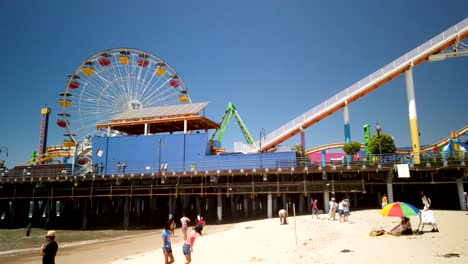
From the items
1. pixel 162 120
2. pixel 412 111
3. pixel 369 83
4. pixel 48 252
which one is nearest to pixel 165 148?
pixel 162 120

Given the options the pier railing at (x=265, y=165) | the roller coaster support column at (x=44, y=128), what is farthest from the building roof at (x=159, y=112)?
the roller coaster support column at (x=44, y=128)

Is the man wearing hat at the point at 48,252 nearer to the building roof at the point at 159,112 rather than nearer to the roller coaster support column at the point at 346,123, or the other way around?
the building roof at the point at 159,112

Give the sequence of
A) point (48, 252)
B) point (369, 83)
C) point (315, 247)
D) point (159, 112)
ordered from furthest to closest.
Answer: point (159, 112), point (369, 83), point (315, 247), point (48, 252)

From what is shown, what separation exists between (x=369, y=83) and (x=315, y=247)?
1082 inches

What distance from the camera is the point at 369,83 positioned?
36.9m

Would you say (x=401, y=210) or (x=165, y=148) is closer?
(x=401, y=210)

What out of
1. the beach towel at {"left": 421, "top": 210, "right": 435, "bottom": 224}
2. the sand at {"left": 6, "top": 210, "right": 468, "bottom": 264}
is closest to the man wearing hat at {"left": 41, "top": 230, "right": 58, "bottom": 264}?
the sand at {"left": 6, "top": 210, "right": 468, "bottom": 264}

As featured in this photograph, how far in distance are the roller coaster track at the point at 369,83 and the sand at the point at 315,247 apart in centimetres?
1739

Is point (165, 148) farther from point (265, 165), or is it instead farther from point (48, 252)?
point (48, 252)

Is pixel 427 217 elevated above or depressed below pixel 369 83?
below

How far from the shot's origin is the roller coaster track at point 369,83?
3456 cm

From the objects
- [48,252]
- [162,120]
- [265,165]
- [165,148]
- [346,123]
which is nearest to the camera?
[48,252]

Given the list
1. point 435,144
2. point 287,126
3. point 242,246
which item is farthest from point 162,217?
point 435,144

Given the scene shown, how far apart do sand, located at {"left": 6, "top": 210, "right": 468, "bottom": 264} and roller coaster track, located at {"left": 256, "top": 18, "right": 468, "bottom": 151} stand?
17387 mm
